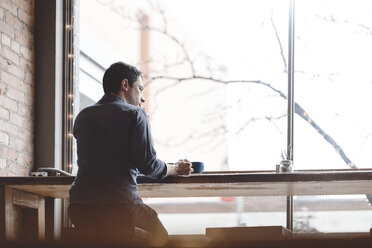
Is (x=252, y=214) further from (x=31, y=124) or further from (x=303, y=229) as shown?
(x=31, y=124)

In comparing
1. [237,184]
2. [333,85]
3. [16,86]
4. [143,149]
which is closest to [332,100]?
[333,85]

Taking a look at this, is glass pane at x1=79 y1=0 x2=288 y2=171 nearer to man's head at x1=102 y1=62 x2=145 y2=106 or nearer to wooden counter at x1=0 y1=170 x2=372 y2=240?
wooden counter at x1=0 y1=170 x2=372 y2=240

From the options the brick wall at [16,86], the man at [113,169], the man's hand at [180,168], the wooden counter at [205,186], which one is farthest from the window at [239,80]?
the man at [113,169]

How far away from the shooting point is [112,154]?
8.31ft

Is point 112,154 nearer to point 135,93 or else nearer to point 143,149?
point 143,149

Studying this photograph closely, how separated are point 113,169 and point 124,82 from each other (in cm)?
44

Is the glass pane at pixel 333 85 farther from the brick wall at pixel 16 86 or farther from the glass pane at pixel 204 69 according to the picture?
the brick wall at pixel 16 86

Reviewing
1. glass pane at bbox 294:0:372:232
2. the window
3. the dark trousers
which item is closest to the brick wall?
the window

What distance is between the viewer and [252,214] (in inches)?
164

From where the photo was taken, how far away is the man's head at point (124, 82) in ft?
8.98

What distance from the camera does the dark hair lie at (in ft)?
8.98

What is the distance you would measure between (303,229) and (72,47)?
2080 millimetres

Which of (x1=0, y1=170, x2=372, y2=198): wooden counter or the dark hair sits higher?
the dark hair

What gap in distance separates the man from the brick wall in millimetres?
1354
